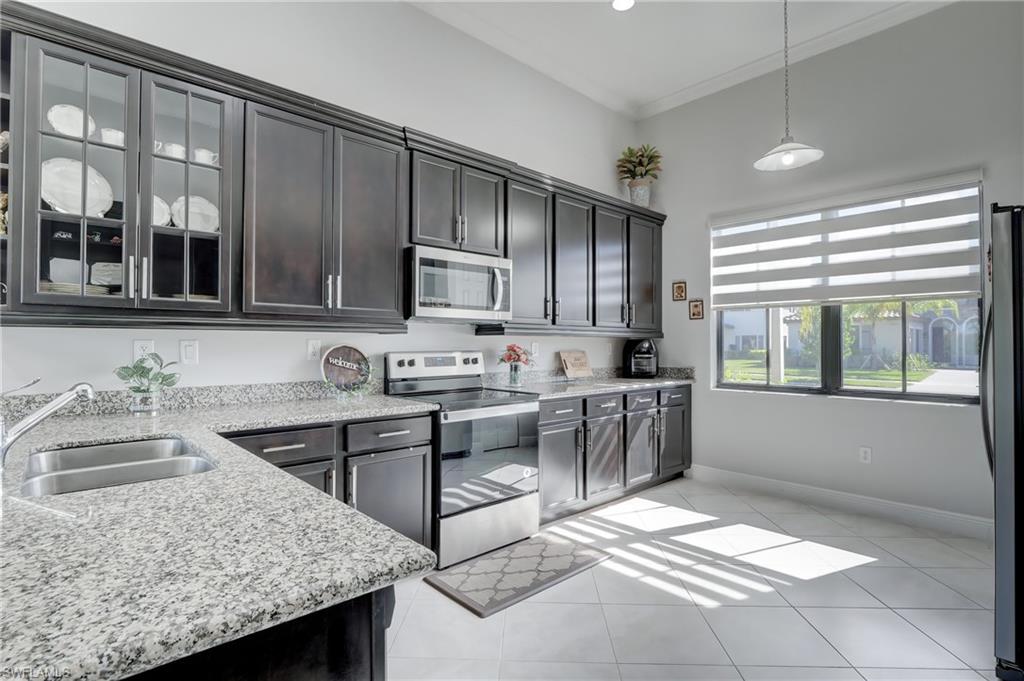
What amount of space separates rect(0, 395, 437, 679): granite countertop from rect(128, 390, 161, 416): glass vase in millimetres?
956

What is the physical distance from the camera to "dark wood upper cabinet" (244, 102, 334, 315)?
222 cm

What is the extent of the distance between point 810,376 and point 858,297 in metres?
0.69

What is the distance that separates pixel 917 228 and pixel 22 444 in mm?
4682

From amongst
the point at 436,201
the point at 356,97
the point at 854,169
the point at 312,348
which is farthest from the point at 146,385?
the point at 854,169

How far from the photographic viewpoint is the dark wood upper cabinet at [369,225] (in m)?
2.51

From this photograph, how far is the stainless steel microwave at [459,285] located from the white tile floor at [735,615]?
147cm

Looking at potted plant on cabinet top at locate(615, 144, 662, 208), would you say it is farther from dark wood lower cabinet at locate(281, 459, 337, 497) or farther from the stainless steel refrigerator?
dark wood lower cabinet at locate(281, 459, 337, 497)

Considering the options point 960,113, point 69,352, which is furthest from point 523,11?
point 69,352

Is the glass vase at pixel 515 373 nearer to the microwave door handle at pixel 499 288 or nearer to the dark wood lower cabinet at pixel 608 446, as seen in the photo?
the dark wood lower cabinet at pixel 608 446

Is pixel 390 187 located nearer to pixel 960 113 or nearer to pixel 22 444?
pixel 22 444

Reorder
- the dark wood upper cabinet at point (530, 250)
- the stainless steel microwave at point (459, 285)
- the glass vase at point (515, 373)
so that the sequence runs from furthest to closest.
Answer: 1. the glass vase at point (515, 373)
2. the dark wood upper cabinet at point (530, 250)
3. the stainless steel microwave at point (459, 285)

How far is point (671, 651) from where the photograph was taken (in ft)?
6.25

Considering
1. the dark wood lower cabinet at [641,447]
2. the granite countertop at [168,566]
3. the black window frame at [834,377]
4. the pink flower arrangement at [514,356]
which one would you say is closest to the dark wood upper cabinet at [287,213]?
the granite countertop at [168,566]

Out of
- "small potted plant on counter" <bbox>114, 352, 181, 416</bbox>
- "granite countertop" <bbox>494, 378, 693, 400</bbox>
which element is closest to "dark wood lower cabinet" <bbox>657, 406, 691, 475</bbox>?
"granite countertop" <bbox>494, 378, 693, 400</bbox>
